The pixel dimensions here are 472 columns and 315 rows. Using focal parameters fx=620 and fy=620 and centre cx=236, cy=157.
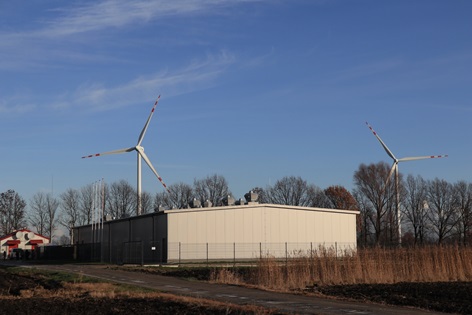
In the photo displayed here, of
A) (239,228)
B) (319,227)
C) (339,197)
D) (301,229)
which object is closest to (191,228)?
(239,228)

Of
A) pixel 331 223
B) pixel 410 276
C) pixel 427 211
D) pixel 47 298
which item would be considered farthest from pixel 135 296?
pixel 427 211

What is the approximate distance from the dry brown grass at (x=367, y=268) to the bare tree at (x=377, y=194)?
221 ft

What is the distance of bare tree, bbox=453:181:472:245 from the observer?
320 ft

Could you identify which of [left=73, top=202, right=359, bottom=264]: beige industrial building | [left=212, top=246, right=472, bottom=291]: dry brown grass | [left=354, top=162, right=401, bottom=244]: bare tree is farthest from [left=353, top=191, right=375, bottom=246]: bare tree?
[left=212, top=246, right=472, bottom=291]: dry brown grass

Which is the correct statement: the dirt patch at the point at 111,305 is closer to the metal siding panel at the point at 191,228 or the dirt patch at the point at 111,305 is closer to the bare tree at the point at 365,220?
the metal siding panel at the point at 191,228

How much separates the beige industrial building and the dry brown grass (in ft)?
70.0

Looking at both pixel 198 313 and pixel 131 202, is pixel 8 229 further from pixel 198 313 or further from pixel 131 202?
pixel 198 313

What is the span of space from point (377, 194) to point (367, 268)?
79140 mm

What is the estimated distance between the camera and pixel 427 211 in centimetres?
10550

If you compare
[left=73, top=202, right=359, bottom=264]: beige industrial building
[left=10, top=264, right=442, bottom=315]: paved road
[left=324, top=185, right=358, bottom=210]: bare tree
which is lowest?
[left=10, top=264, right=442, bottom=315]: paved road

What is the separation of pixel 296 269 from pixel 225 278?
3.66 meters

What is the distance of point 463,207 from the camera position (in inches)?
4045

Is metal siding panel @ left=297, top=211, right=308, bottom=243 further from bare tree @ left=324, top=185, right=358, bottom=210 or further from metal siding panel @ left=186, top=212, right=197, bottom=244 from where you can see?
bare tree @ left=324, top=185, right=358, bottom=210

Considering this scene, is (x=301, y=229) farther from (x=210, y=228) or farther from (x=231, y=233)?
(x=210, y=228)
